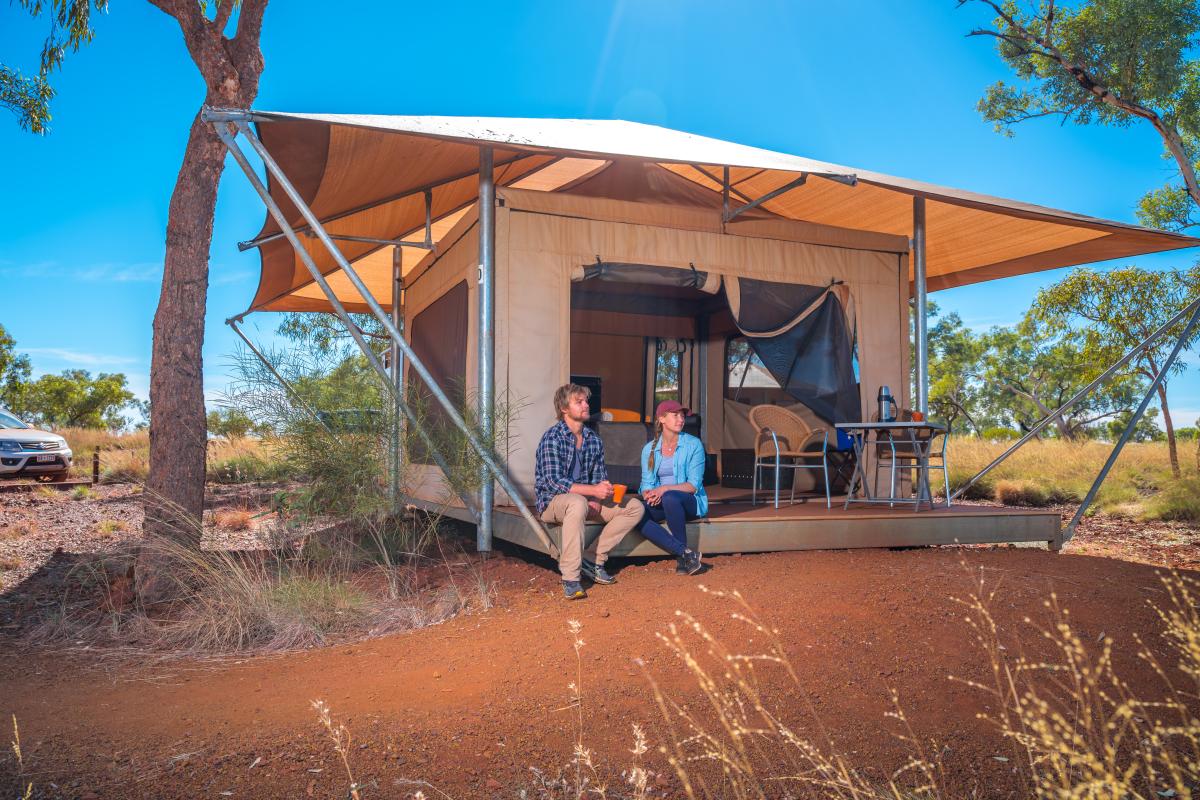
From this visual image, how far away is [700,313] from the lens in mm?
8422

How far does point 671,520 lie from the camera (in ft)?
15.3

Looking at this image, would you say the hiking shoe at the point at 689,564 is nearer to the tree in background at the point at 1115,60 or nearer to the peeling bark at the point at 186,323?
the peeling bark at the point at 186,323

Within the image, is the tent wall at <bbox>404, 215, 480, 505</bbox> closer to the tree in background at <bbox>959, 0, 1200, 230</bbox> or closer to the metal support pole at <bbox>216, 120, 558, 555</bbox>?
the metal support pole at <bbox>216, 120, 558, 555</bbox>

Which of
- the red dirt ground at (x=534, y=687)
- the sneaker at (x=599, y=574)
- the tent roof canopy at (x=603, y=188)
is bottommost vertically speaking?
the red dirt ground at (x=534, y=687)

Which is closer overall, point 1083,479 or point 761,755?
point 761,755

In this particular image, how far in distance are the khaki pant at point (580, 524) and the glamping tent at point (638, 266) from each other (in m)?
0.21

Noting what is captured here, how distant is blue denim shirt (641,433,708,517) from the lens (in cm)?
479

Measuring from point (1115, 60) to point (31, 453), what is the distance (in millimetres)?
14863

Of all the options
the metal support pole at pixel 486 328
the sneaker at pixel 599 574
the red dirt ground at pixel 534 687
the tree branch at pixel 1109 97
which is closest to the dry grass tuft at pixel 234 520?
the metal support pole at pixel 486 328

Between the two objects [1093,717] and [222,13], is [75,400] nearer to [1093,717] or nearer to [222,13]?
[222,13]

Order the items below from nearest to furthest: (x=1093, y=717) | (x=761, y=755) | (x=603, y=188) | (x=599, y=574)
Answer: (x=761, y=755) → (x=1093, y=717) → (x=599, y=574) → (x=603, y=188)

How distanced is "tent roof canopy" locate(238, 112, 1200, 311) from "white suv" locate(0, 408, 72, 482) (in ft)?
15.9

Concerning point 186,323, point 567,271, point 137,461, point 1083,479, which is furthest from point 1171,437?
point 137,461

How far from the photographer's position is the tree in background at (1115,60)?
1064 cm
